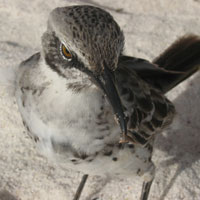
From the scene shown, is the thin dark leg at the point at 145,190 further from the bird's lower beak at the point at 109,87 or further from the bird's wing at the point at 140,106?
the bird's lower beak at the point at 109,87

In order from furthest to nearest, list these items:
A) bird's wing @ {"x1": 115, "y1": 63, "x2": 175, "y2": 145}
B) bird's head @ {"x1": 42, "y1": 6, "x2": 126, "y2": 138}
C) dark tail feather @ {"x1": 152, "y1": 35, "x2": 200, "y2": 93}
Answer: dark tail feather @ {"x1": 152, "y1": 35, "x2": 200, "y2": 93} → bird's wing @ {"x1": 115, "y1": 63, "x2": 175, "y2": 145} → bird's head @ {"x1": 42, "y1": 6, "x2": 126, "y2": 138}

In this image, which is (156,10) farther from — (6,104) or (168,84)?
(6,104)

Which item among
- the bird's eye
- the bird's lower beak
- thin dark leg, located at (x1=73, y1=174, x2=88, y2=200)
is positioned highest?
the bird's eye

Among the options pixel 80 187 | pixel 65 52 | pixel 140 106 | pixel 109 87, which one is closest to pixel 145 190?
pixel 80 187

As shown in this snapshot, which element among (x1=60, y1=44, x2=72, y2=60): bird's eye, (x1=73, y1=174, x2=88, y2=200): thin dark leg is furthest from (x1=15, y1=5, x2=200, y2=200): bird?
(x1=73, y1=174, x2=88, y2=200): thin dark leg

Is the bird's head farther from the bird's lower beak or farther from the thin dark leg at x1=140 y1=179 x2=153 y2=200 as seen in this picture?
the thin dark leg at x1=140 y1=179 x2=153 y2=200

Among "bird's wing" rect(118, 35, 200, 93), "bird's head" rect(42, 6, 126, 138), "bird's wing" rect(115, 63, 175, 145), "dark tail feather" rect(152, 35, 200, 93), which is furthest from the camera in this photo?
"dark tail feather" rect(152, 35, 200, 93)
